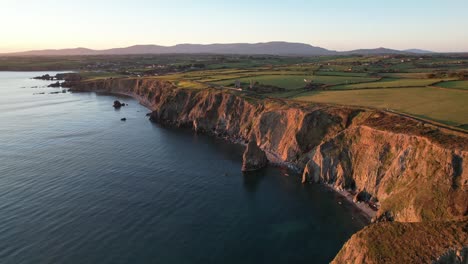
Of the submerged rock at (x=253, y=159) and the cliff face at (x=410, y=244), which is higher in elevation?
the cliff face at (x=410, y=244)

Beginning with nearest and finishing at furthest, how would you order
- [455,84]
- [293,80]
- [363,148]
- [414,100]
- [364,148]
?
[364,148], [363,148], [414,100], [455,84], [293,80]

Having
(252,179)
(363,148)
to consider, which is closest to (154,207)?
(252,179)

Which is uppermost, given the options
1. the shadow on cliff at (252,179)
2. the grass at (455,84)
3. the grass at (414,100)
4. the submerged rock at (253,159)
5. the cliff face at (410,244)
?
Result: the grass at (455,84)

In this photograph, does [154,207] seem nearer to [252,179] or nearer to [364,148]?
[252,179]

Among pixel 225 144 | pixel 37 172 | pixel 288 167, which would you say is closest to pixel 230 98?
pixel 225 144

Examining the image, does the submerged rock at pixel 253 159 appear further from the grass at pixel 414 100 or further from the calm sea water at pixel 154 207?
the grass at pixel 414 100

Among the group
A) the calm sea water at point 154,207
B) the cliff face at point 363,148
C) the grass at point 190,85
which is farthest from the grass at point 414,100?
the grass at point 190,85

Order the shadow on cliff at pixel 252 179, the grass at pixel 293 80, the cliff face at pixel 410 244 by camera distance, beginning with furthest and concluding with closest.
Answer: the grass at pixel 293 80 → the shadow on cliff at pixel 252 179 → the cliff face at pixel 410 244
